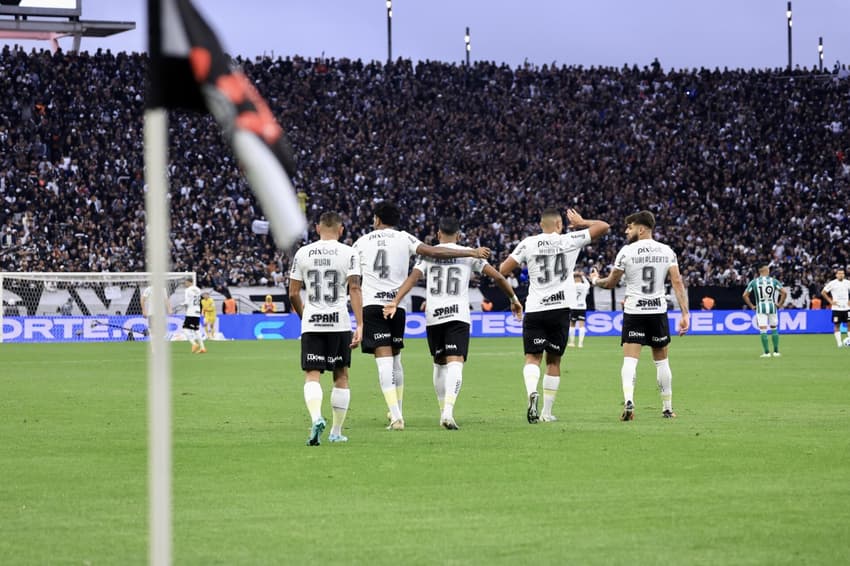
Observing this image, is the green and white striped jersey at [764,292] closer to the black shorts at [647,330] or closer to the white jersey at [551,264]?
the black shorts at [647,330]

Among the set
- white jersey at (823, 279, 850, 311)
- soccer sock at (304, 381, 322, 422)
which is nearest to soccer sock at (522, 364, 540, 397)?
soccer sock at (304, 381, 322, 422)

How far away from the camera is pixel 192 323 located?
36.4 meters

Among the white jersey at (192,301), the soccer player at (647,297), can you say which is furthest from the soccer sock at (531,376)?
the white jersey at (192,301)

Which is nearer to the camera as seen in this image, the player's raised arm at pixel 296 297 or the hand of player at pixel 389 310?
the player's raised arm at pixel 296 297

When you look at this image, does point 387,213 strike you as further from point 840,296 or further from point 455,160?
point 455,160

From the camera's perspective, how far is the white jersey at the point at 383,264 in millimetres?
14461

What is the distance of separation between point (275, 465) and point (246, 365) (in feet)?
59.0

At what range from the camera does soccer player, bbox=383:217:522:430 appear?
1448cm

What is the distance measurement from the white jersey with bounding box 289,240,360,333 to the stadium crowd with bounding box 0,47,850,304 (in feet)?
123

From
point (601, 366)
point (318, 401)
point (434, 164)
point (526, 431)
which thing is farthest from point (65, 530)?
point (434, 164)

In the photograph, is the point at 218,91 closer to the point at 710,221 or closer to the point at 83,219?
the point at 83,219

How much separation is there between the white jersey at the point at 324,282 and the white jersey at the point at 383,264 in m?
1.47

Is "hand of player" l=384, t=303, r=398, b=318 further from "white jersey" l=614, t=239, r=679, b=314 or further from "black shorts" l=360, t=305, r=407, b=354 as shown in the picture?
"white jersey" l=614, t=239, r=679, b=314

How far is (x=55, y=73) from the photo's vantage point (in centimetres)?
5672
